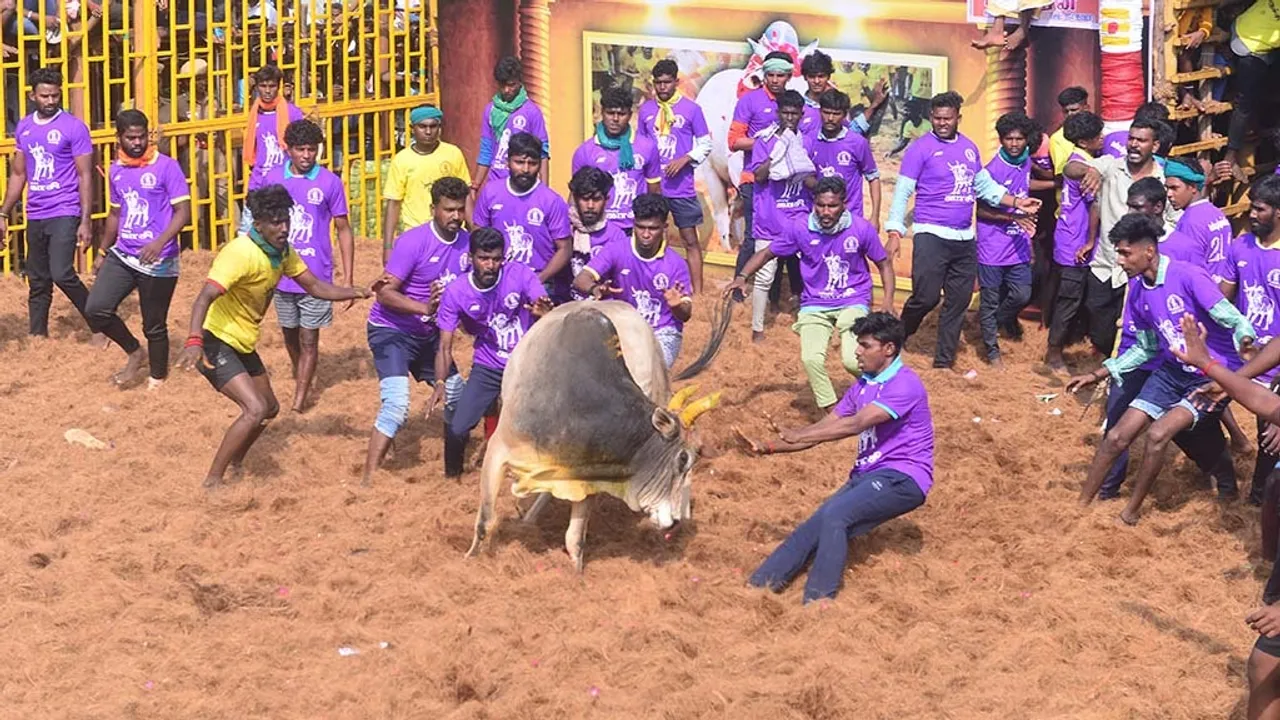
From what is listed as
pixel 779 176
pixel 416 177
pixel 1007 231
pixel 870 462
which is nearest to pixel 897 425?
pixel 870 462

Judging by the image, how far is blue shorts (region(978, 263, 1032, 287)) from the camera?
14180mm

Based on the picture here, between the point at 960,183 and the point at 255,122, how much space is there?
5.64 m

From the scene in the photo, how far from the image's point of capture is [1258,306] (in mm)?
10547

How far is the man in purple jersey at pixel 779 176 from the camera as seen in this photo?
1445 cm

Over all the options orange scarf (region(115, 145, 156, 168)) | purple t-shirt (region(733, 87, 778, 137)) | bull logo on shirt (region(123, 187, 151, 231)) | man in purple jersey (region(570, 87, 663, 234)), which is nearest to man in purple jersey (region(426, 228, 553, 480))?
bull logo on shirt (region(123, 187, 151, 231))

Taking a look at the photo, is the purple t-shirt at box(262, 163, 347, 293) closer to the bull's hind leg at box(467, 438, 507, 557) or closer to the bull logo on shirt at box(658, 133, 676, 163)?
the bull logo on shirt at box(658, 133, 676, 163)

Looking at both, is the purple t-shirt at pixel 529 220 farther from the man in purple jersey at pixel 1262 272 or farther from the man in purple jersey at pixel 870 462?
the man in purple jersey at pixel 1262 272

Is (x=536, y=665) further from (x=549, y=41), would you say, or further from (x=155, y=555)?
(x=549, y=41)

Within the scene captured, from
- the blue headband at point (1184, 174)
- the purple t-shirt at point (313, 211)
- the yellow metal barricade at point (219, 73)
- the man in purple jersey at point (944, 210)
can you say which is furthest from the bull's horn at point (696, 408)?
the yellow metal barricade at point (219, 73)

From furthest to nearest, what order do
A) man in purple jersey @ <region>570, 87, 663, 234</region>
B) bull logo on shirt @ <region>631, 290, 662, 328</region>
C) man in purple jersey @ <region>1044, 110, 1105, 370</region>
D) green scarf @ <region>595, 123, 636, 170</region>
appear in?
green scarf @ <region>595, 123, 636, 170</region> < man in purple jersey @ <region>570, 87, 663, 234</region> < man in purple jersey @ <region>1044, 110, 1105, 370</region> < bull logo on shirt @ <region>631, 290, 662, 328</region>

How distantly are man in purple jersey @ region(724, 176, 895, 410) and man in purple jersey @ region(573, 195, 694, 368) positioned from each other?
0.85 meters

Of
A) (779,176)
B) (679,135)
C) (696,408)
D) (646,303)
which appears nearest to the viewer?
(696,408)

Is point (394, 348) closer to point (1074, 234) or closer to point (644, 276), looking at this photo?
point (644, 276)

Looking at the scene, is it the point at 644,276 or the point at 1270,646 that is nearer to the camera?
the point at 1270,646
